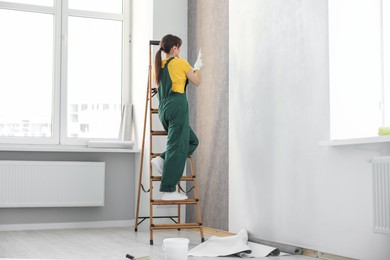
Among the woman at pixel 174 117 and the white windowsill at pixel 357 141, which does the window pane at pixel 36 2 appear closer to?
the woman at pixel 174 117

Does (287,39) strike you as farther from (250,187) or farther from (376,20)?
(250,187)

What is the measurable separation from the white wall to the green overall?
1.68 ft

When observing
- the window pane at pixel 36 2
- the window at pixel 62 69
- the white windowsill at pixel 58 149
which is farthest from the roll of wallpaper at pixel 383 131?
the window pane at pixel 36 2

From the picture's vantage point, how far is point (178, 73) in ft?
14.5

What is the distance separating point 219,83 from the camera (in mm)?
5070

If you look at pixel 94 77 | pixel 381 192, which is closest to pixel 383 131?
pixel 381 192

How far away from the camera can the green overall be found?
14.2 ft

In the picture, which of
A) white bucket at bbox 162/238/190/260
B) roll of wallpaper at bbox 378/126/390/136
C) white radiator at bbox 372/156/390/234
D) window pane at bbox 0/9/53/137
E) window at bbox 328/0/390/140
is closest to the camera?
white radiator at bbox 372/156/390/234

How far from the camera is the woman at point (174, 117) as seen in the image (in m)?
4.34

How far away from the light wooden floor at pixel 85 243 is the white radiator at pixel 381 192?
2.52 feet

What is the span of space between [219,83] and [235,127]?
1.77ft

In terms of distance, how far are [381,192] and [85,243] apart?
243 centimetres

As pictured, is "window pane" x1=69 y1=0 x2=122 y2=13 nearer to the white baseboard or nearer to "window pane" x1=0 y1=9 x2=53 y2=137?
"window pane" x1=0 y1=9 x2=53 y2=137

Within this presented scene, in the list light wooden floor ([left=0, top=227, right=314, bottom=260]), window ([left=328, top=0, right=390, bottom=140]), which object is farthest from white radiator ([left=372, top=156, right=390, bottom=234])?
A: light wooden floor ([left=0, top=227, right=314, bottom=260])
